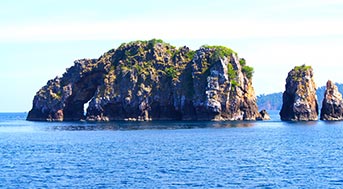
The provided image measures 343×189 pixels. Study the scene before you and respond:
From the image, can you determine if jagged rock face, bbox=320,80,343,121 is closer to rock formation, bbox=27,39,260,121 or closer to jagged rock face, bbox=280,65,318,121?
jagged rock face, bbox=280,65,318,121

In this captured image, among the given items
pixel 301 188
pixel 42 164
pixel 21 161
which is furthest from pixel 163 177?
pixel 21 161

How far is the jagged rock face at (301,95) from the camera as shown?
566ft

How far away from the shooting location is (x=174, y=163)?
6988 centimetres

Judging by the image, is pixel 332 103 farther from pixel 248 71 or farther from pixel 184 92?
pixel 184 92

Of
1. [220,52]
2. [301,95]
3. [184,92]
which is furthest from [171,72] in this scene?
[301,95]

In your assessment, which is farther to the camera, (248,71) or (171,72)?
(171,72)

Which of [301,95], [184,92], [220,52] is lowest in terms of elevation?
[301,95]

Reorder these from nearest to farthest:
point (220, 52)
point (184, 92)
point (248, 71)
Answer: point (220, 52) < point (184, 92) < point (248, 71)

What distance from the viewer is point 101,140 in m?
106

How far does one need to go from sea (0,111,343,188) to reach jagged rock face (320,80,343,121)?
68.6 metres

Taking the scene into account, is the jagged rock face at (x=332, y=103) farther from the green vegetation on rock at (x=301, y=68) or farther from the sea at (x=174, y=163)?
the sea at (x=174, y=163)

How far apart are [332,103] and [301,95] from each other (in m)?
9.70

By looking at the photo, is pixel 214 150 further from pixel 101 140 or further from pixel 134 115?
pixel 134 115

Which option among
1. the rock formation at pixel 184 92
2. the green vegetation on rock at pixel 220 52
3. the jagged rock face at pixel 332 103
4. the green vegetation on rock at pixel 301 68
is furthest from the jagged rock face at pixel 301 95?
the green vegetation on rock at pixel 220 52
